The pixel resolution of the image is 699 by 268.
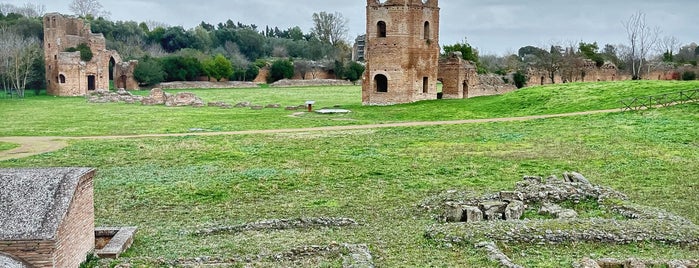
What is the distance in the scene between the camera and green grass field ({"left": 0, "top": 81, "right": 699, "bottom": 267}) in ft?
36.6

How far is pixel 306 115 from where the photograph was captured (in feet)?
125

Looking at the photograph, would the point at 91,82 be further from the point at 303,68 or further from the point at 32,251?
the point at 32,251

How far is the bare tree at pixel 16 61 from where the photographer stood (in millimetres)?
60594

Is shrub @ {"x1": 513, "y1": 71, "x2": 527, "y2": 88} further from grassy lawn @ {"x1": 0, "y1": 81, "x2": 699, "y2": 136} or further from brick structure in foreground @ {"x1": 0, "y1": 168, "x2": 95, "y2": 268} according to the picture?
brick structure in foreground @ {"x1": 0, "y1": 168, "x2": 95, "y2": 268}

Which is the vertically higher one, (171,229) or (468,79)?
(468,79)

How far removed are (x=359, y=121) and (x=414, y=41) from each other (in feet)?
39.3

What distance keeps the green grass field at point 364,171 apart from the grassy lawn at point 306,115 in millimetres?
225

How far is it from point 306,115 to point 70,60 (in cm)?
3726

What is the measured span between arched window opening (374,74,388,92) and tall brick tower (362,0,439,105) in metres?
0.24

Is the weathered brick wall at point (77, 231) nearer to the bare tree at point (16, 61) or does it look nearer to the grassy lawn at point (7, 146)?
the grassy lawn at point (7, 146)

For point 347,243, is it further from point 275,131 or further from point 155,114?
point 155,114

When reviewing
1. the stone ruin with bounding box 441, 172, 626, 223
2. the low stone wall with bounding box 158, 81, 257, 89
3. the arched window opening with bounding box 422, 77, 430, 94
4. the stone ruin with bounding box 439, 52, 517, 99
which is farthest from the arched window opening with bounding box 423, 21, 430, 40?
the low stone wall with bounding box 158, 81, 257, 89

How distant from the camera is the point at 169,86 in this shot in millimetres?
75875

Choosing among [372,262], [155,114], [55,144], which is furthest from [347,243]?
[155,114]
